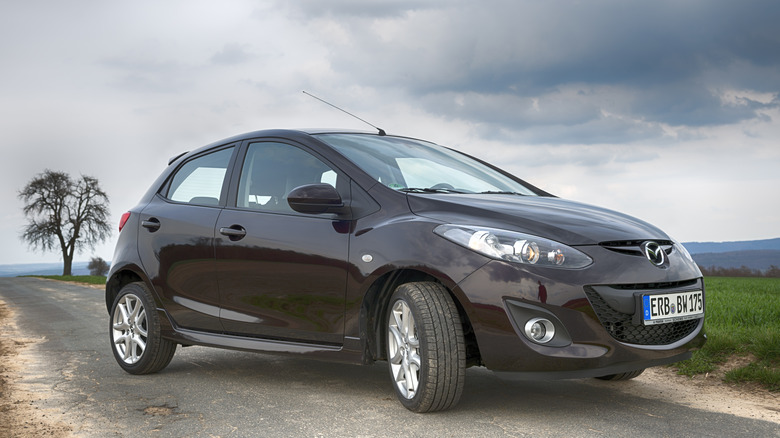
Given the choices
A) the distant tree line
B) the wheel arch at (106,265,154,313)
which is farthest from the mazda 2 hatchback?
the distant tree line

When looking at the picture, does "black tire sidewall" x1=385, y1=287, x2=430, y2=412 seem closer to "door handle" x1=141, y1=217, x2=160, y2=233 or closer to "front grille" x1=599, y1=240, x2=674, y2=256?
"front grille" x1=599, y1=240, x2=674, y2=256

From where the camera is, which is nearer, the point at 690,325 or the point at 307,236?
the point at 690,325

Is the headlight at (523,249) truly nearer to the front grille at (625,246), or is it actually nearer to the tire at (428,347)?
the front grille at (625,246)

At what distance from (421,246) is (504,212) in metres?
0.49

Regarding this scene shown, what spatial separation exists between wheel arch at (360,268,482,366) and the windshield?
0.57 metres

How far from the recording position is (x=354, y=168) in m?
4.71

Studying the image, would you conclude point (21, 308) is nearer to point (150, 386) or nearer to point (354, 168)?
point (150, 386)

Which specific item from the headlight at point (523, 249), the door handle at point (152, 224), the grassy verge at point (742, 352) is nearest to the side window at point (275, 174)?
the door handle at point (152, 224)

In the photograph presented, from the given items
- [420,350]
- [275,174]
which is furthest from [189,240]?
[420,350]

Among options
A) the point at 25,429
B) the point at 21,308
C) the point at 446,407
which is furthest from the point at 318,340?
the point at 21,308

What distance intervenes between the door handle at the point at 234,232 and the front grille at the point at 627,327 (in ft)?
7.66

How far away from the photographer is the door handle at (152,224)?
5.88 metres

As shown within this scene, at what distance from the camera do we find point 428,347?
394cm

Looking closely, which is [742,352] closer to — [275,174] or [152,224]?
[275,174]
